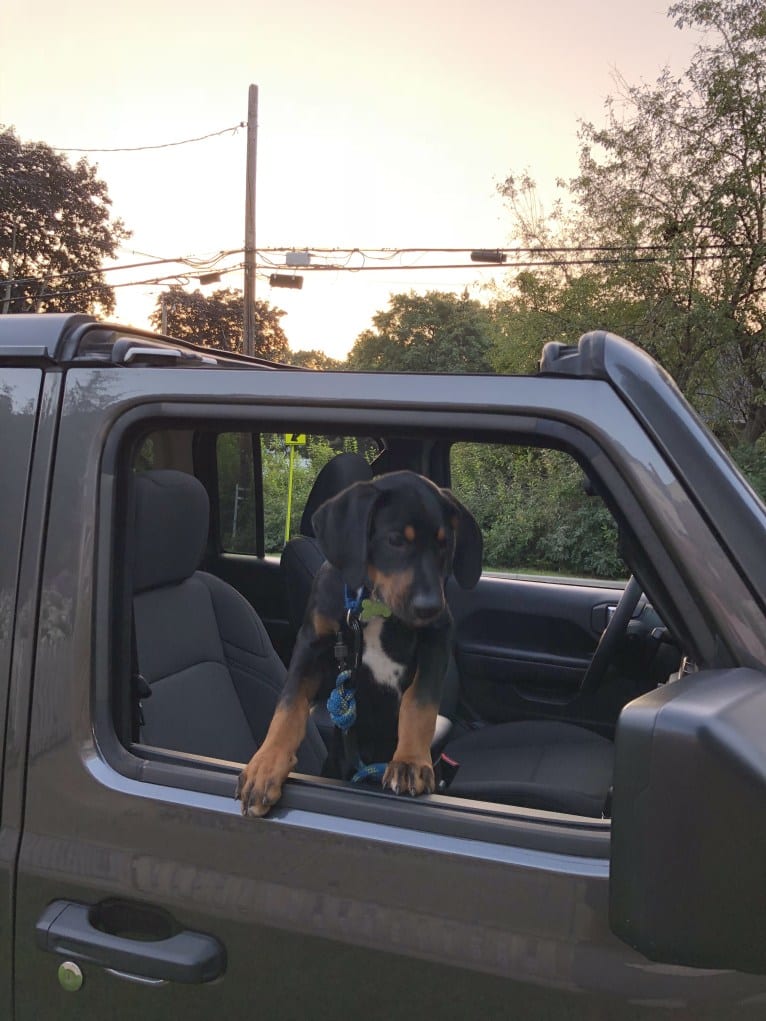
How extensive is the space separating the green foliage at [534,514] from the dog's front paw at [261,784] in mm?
1418

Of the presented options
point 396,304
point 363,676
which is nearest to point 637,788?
point 363,676

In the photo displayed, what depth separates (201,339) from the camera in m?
36.2

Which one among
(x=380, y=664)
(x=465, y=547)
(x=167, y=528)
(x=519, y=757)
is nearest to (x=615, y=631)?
(x=519, y=757)

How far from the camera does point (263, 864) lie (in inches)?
45.4

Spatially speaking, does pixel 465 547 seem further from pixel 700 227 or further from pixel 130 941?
pixel 700 227

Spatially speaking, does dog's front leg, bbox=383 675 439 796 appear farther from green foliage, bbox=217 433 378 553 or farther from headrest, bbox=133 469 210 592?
green foliage, bbox=217 433 378 553

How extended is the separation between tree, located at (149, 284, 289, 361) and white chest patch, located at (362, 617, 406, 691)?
1377 inches

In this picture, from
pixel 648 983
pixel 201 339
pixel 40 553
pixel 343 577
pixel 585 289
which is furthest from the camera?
pixel 201 339

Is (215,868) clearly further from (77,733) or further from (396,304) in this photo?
(396,304)

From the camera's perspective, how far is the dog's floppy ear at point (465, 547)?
1932 millimetres

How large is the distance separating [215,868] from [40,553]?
1.87 ft

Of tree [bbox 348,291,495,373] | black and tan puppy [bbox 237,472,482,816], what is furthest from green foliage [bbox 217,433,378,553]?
tree [bbox 348,291,495,373]

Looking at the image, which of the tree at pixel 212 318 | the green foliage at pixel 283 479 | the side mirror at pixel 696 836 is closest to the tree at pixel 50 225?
the tree at pixel 212 318

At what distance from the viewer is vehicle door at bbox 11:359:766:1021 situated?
103cm
